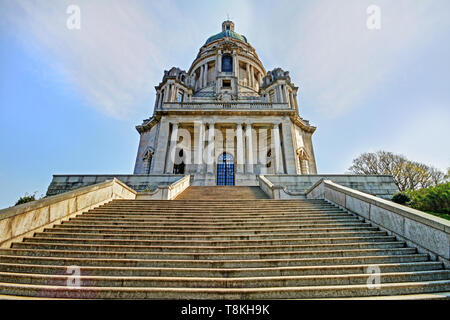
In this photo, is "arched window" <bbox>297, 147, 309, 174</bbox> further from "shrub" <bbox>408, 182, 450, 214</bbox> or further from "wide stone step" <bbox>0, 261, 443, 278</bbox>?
"wide stone step" <bbox>0, 261, 443, 278</bbox>

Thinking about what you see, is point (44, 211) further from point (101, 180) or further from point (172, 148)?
point (172, 148)

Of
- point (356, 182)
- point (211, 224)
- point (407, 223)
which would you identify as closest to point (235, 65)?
point (356, 182)

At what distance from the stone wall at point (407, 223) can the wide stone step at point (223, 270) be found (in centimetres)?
43

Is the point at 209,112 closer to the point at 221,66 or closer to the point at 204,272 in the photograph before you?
the point at 221,66

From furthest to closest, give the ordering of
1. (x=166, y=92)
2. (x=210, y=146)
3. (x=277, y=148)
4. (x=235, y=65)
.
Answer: (x=235, y=65), (x=166, y=92), (x=277, y=148), (x=210, y=146)

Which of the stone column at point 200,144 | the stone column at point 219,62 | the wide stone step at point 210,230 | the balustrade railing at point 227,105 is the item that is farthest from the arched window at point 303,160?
the stone column at point 219,62

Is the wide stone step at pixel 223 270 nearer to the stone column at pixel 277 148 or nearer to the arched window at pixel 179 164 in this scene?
the stone column at pixel 277 148

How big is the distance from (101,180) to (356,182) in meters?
18.4

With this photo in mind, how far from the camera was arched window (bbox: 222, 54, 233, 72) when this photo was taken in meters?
35.4

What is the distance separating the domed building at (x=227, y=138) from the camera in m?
20.6

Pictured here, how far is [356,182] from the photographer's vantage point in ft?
47.7
